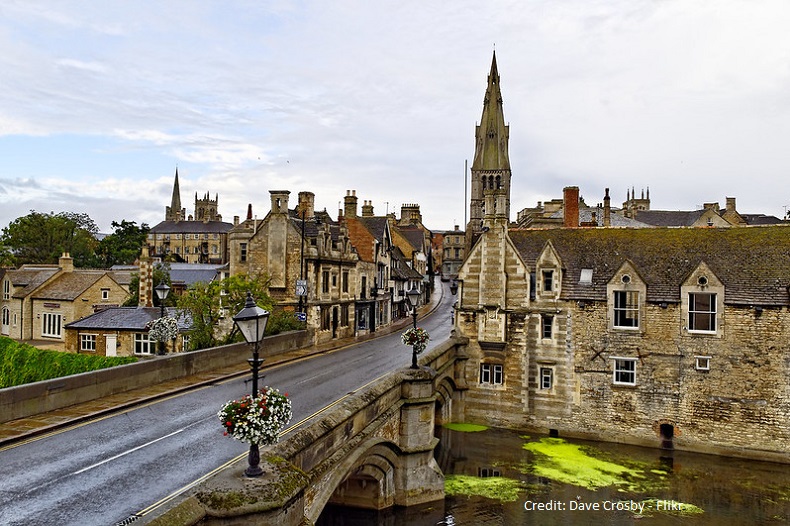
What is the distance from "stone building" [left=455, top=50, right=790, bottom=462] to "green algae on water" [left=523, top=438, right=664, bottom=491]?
2660 millimetres

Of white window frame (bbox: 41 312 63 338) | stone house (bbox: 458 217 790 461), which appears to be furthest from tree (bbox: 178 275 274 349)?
white window frame (bbox: 41 312 63 338)

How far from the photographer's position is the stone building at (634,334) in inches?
1186

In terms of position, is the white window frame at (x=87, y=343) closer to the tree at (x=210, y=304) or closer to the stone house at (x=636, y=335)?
the tree at (x=210, y=304)

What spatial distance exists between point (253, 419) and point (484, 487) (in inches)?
708

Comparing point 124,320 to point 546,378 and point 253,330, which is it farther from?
point 253,330

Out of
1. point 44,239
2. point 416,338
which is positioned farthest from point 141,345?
point 44,239

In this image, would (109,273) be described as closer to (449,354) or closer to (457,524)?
(449,354)

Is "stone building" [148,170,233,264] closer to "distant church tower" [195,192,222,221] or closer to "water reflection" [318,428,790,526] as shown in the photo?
"distant church tower" [195,192,222,221]

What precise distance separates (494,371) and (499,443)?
449 centimetres

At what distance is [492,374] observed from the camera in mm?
34281

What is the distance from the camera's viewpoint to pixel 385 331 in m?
51.6

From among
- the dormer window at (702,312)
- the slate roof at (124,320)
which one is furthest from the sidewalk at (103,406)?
the dormer window at (702,312)

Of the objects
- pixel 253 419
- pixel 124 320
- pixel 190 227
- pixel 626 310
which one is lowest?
pixel 124 320

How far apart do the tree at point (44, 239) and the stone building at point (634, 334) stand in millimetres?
73263
